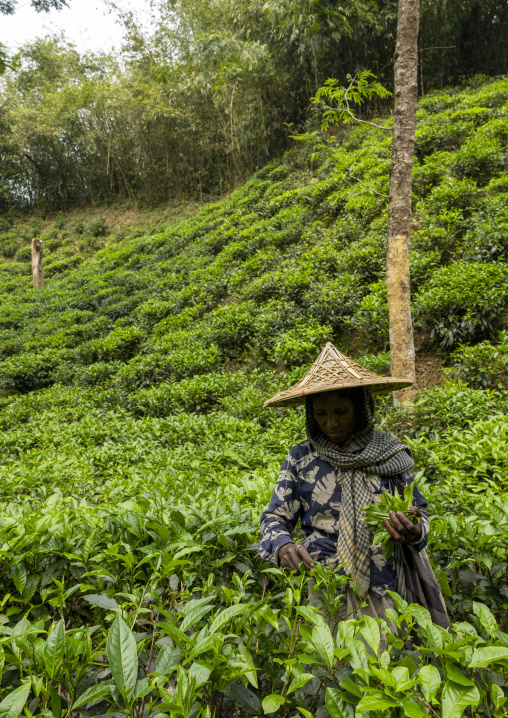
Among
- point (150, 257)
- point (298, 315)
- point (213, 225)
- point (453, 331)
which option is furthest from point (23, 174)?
point (453, 331)

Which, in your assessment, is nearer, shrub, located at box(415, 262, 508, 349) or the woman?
the woman

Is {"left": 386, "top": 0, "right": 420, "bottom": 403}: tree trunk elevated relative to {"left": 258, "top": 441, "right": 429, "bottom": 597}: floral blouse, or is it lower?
A: elevated

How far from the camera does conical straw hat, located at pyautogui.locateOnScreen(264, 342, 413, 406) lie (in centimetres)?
160

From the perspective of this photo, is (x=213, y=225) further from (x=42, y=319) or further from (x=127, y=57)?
(x=127, y=57)

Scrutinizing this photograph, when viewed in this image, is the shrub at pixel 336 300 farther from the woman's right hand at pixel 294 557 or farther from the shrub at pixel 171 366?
the woman's right hand at pixel 294 557

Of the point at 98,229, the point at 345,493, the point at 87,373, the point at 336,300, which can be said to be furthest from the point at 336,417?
the point at 98,229

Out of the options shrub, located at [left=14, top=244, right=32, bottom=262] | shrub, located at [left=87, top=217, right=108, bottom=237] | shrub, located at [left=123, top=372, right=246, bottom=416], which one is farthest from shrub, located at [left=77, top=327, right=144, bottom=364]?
shrub, located at [left=14, top=244, right=32, bottom=262]

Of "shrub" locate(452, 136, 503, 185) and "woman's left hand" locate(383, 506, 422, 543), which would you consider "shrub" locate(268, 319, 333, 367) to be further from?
"shrub" locate(452, 136, 503, 185)

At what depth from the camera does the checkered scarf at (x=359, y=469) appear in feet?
4.66

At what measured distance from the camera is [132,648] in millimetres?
823

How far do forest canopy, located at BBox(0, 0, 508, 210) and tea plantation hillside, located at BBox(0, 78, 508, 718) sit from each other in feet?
9.88

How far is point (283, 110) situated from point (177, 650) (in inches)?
703

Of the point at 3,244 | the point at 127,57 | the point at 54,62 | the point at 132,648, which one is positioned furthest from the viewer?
the point at 54,62

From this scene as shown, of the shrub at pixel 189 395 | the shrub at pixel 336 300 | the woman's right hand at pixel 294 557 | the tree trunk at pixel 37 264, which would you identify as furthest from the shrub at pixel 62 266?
the woman's right hand at pixel 294 557
